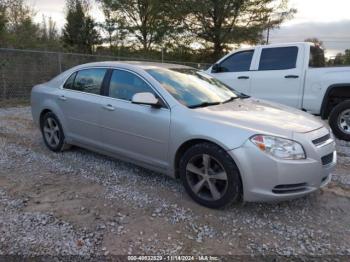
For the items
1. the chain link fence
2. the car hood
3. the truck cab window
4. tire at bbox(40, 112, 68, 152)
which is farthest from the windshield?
the chain link fence

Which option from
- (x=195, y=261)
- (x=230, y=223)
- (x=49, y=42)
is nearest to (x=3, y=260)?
(x=195, y=261)

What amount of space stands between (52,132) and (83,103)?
3.68 feet

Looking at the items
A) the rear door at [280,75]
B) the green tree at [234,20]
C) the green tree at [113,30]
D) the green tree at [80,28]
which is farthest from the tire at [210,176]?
the green tree at [113,30]

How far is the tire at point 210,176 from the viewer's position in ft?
11.4

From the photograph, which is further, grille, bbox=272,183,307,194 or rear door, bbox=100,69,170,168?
rear door, bbox=100,69,170,168

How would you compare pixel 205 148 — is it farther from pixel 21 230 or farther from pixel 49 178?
pixel 49 178

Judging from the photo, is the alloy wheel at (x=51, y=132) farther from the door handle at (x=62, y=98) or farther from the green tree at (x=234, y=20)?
the green tree at (x=234, y=20)

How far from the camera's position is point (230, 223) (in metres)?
3.42

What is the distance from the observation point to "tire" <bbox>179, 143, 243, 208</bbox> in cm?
347

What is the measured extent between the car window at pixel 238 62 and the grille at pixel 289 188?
481 cm

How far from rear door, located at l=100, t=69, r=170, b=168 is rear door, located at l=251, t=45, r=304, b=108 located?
3943 millimetres

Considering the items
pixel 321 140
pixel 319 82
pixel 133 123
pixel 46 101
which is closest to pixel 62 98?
pixel 46 101

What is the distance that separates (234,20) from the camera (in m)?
23.1

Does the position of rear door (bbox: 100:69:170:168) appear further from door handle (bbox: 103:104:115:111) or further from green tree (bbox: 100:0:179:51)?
green tree (bbox: 100:0:179:51)
